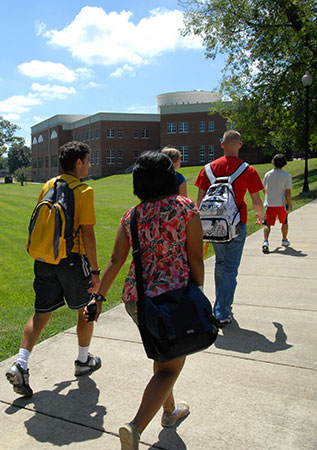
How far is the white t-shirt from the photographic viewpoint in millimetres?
8555

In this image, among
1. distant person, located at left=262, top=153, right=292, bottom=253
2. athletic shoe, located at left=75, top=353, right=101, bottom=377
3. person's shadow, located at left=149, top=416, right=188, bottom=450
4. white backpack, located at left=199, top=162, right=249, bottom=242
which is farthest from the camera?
distant person, located at left=262, top=153, right=292, bottom=253

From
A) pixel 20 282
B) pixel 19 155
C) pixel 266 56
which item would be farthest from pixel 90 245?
pixel 19 155

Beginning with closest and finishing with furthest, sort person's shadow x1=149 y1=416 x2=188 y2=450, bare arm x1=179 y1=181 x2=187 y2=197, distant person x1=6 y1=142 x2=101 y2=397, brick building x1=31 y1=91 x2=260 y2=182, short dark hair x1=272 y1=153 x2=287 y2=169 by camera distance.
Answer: person's shadow x1=149 y1=416 x2=188 y2=450 → distant person x1=6 y1=142 x2=101 y2=397 → bare arm x1=179 y1=181 x2=187 y2=197 → short dark hair x1=272 y1=153 x2=287 y2=169 → brick building x1=31 y1=91 x2=260 y2=182

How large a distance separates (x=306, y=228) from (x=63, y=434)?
954cm

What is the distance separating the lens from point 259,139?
2861 centimetres

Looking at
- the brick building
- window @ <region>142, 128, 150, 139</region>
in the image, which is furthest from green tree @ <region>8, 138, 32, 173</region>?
window @ <region>142, 128, 150, 139</region>

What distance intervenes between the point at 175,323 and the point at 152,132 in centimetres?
8042

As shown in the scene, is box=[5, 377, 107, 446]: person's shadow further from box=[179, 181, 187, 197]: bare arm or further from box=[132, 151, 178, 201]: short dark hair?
box=[179, 181, 187, 197]: bare arm

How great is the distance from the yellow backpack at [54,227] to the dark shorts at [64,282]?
87 mm

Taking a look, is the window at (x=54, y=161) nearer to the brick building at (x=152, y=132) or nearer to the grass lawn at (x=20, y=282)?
the brick building at (x=152, y=132)

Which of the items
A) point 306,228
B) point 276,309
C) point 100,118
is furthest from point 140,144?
point 276,309

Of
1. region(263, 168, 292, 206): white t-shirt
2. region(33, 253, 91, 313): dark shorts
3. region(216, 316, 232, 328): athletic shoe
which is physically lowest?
region(216, 316, 232, 328): athletic shoe

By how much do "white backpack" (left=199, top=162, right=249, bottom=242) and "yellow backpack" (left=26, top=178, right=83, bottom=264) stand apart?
1.56 metres

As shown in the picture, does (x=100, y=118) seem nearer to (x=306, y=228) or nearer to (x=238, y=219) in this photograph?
(x=306, y=228)
